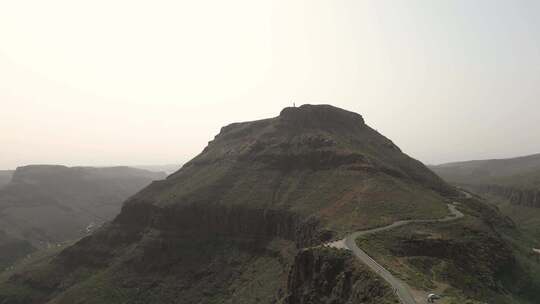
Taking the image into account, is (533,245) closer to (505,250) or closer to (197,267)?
(505,250)

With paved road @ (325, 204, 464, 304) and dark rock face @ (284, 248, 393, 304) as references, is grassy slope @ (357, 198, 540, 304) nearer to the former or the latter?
paved road @ (325, 204, 464, 304)

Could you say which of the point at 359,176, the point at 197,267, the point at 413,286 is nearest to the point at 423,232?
the point at 413,286

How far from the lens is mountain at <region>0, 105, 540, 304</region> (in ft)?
251

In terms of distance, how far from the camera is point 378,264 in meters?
66.1

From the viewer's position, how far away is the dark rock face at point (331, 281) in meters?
57.0

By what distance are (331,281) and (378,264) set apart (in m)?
7.73

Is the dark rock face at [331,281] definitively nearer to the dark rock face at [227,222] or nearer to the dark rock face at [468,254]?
the dark rock face at [468,254]

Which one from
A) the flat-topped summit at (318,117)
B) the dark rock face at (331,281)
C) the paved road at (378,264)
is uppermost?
the flat-topped summit at (318,117)

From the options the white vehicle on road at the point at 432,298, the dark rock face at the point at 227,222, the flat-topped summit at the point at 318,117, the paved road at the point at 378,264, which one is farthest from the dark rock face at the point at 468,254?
the flat-topped summit at the point at 318,117

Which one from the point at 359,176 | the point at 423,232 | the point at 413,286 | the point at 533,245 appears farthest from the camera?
the point at 533,245

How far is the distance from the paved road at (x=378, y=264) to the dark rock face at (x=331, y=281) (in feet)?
4.72

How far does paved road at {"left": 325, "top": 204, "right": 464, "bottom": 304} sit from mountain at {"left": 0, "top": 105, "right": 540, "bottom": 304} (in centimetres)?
221

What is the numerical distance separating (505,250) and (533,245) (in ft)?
206

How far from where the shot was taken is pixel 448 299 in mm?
51875
